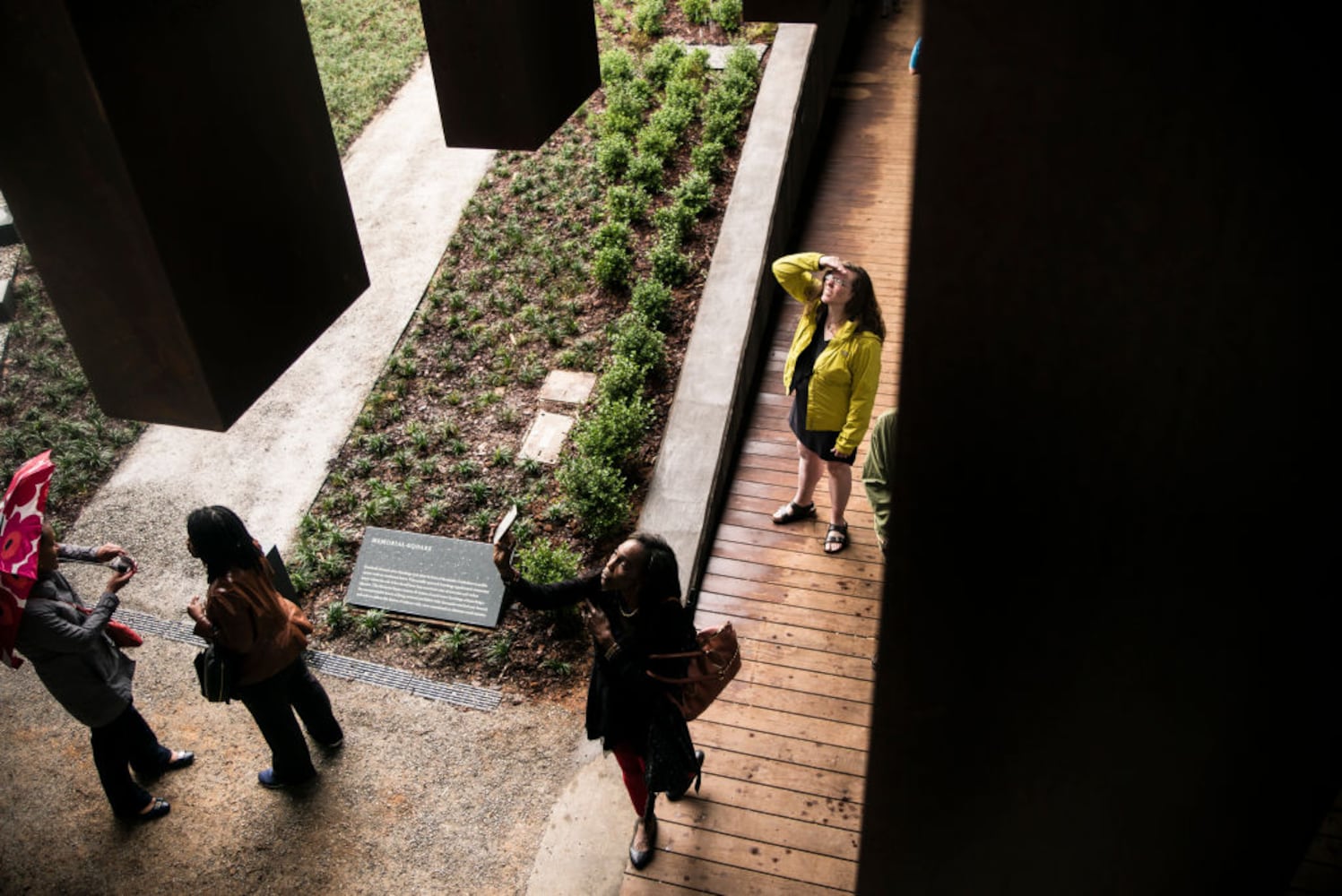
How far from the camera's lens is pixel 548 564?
663 centimetres

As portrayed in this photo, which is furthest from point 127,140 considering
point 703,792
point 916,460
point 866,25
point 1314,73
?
point 866,25

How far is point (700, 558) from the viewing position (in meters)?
6.54

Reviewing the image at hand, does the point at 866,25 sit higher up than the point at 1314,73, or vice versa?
the point at 1314,73

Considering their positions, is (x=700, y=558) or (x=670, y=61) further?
(x=670, y=61)

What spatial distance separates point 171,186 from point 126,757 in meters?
5.16

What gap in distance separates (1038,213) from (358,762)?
5.92 m

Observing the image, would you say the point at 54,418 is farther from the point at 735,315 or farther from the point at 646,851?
the point at 646,851

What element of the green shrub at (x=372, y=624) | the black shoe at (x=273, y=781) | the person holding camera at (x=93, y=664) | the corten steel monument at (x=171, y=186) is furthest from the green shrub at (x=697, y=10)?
the corten steel monument at (x=171, y=186)

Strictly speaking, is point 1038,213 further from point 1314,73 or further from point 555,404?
point 555,404

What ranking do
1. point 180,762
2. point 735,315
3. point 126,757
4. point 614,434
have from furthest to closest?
point 735,315
point 614,434
point 180,762
point 126,757

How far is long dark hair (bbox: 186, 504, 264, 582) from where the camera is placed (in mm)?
4844

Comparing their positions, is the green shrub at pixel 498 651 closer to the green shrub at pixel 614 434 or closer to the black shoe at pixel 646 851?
the green shrub at pixel 614 434

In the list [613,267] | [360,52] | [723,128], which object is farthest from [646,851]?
[360,52]

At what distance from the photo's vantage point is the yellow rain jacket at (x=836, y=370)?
18.7ft
